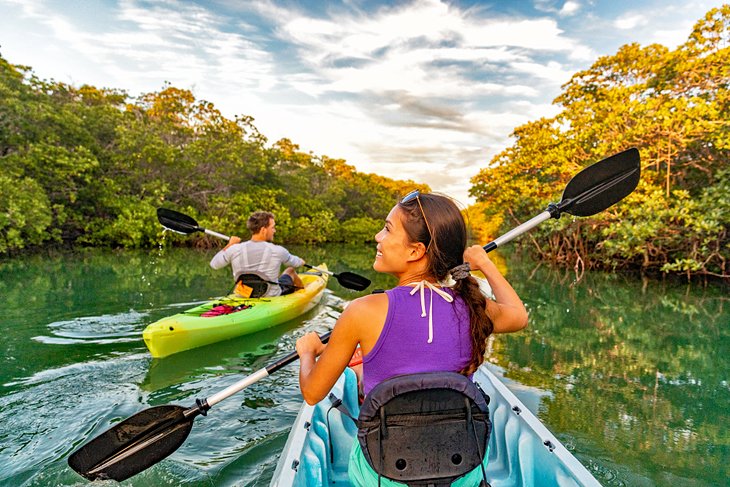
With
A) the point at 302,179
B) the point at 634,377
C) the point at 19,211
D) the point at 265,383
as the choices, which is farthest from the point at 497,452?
the point at 302,179

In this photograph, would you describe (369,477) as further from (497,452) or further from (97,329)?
(97,329)

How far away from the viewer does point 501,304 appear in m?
1.41

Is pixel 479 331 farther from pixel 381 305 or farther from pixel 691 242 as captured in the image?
pixel 691 242

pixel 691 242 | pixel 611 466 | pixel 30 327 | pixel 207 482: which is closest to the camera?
Answer: pixel 207 482

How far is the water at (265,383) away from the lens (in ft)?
8.54

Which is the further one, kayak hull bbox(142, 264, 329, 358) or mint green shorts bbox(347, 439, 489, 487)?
kayak hull bbox(142, 264, 329, 358)

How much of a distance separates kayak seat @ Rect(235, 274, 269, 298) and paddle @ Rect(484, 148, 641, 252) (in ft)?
11.6

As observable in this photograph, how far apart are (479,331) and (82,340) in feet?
15.6

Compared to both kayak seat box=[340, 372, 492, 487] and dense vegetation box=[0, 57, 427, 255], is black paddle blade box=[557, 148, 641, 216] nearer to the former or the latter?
kayak seat box=[340, 372, 492, 487]

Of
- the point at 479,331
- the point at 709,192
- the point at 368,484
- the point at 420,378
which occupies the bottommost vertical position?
the point at 368,484

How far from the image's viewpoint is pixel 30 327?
509cm

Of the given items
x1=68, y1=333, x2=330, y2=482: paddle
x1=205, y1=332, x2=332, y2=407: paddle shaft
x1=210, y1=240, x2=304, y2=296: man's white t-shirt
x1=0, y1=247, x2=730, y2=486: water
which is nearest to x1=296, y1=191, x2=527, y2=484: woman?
x1=205, y1=332, x2=332, y2=407: paddle shaft

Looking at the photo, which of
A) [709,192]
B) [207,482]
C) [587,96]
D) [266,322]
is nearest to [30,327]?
[266,322]

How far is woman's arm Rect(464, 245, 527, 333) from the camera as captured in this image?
1376 mm
